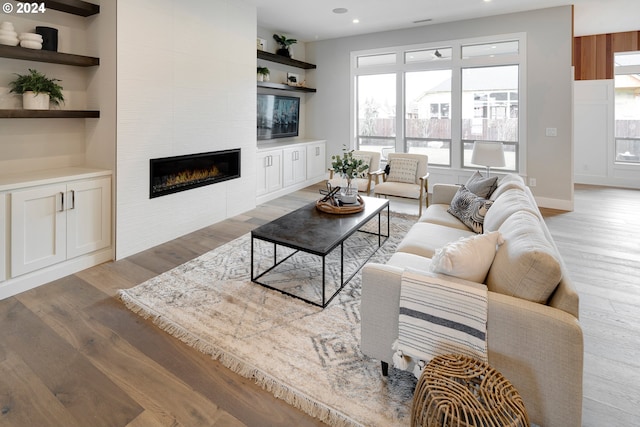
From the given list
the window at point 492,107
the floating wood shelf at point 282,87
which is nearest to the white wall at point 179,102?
the floating wood shelf at point 282,87

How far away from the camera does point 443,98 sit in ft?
21.0

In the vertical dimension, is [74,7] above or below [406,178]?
above

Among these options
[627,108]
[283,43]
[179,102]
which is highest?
[283,43]

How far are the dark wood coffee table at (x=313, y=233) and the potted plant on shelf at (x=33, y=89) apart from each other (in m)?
2.21

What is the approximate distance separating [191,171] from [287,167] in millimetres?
2276

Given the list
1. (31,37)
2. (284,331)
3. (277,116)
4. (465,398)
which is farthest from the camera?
(277,116)

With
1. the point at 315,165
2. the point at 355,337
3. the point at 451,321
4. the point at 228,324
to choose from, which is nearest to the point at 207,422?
the point at 228,324

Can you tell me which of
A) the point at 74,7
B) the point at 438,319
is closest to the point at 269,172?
the point at 74,7

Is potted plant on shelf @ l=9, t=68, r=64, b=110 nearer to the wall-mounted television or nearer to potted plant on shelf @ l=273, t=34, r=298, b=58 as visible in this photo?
the wall-mounted television

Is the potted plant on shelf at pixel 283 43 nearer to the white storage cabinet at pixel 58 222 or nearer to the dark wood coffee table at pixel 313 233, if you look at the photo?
the dark wood coffee table at pixel 313 233

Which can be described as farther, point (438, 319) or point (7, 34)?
point (7, 34)

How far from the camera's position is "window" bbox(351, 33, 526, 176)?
19.1ft

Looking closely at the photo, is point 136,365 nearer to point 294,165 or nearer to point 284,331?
point 284,331

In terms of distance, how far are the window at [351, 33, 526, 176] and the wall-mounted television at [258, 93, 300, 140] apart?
123cm
